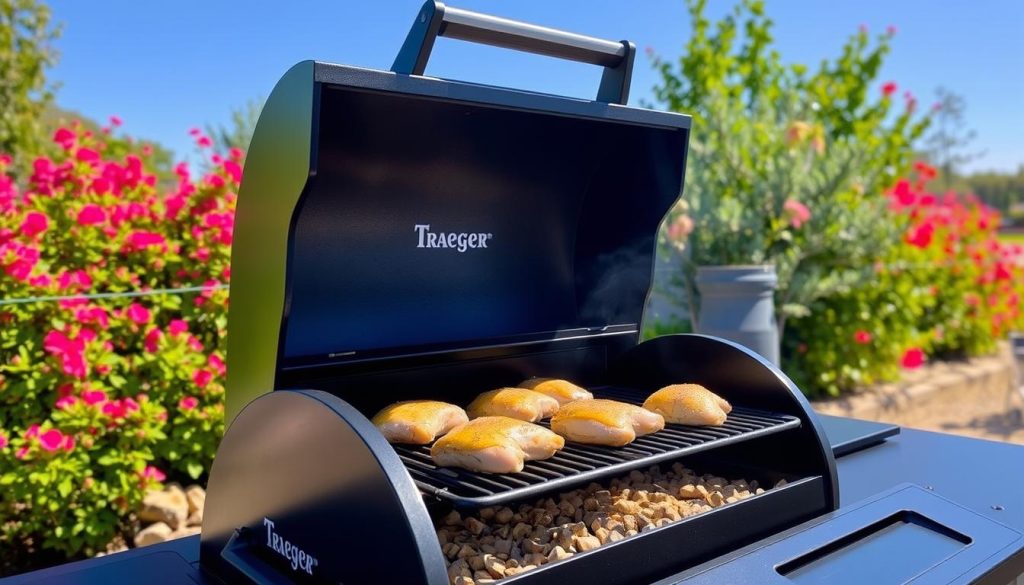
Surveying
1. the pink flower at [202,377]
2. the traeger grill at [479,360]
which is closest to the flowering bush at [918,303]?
the traeger grill at [479,360]

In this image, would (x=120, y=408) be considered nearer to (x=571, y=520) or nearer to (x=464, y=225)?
(x=464, y=225)

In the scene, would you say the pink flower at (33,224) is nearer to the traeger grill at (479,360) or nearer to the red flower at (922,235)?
the traeger grill at (479,360)

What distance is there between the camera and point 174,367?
321 centimetres

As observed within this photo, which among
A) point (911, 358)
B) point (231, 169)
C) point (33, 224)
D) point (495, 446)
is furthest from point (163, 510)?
point (911, 358)

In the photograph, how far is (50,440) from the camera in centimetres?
277

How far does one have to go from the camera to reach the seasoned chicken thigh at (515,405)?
5.35ft

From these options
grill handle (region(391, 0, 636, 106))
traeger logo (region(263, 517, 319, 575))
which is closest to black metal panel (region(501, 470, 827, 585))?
traeger logo (region(263, 517, 319, 575))

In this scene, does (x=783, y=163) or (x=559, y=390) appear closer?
(x=559, y=390)

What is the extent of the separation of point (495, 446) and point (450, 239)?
1.97 ft

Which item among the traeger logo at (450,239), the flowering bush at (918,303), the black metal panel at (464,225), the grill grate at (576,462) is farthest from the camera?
the flowering bush at (918,303)

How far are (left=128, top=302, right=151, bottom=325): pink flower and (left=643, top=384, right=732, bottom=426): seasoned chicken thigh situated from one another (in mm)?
2251

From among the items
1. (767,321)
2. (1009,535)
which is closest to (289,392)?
(1009,535)

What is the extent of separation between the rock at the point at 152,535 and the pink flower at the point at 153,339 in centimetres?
69

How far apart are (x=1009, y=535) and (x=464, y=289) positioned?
1.22m
